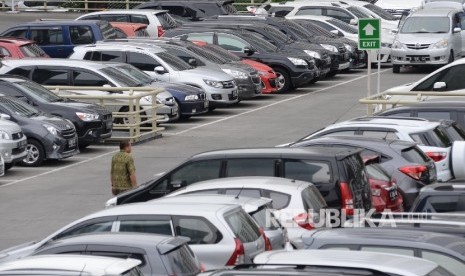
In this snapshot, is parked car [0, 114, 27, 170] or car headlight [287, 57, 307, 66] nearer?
parked car [0, 114, 27, 170]

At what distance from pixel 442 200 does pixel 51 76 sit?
16.4m

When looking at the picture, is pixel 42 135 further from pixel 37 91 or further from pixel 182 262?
pixel 182 262

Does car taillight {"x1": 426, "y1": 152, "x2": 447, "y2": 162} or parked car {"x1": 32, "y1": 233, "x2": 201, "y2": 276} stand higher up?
parked car {"x1": 32, "y1": 233, "x2": 201, "y2": 276}

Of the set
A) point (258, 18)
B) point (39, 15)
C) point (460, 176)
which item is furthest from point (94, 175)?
point (39, 15)

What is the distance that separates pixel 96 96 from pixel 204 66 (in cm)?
564

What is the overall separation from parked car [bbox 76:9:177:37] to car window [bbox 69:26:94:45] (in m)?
4.20

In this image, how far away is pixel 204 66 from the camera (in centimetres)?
3269

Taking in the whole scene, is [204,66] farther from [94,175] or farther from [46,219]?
[46,219]

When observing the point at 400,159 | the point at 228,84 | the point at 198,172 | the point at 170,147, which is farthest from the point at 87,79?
the point at 198,172

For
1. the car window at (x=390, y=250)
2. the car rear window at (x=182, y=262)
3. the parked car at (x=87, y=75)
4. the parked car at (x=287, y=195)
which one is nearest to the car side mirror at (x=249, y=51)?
the parked car at (x=87, y=75)

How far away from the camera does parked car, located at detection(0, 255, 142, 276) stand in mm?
9289

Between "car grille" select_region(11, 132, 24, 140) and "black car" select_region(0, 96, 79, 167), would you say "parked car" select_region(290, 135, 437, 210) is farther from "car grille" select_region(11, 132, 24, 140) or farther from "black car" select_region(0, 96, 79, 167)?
"black car" select_region(0, 96, 79, 167)

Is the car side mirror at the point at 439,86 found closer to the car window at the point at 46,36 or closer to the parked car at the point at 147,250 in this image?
the car window at the point at 46,36

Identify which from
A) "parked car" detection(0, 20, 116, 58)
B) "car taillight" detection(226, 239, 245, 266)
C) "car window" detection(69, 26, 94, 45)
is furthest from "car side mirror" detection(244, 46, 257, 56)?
"car taillight" detection(226, 239, 245, 266)
